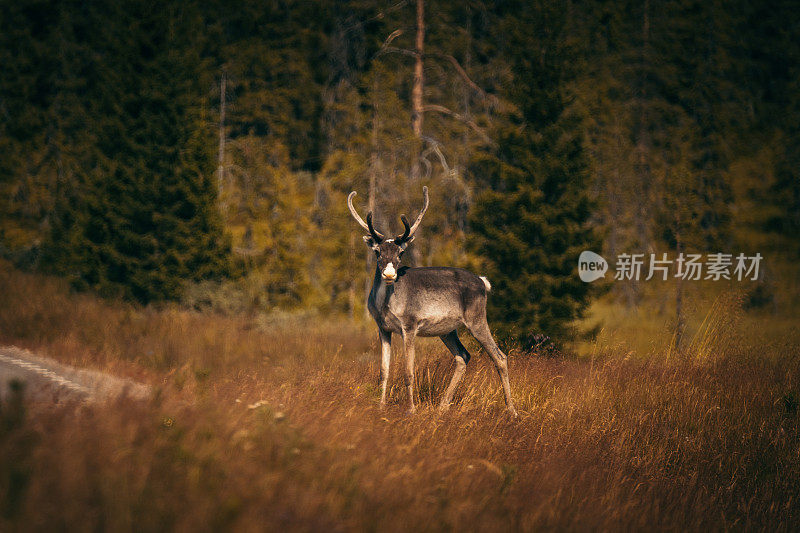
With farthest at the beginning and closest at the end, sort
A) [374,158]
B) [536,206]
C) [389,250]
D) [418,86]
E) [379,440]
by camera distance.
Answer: [374,158]
[418,86]
[536,206]
[389,250]
[379,440]

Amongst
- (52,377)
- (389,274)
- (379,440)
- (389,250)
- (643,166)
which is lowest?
(52,377)

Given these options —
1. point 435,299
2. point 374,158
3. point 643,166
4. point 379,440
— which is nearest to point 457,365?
point 435,299

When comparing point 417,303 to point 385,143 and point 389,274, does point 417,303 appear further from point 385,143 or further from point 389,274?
point 385,143

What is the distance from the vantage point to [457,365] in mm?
8758

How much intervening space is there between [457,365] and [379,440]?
299cm

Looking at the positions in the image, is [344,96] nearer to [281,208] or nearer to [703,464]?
[281,208]

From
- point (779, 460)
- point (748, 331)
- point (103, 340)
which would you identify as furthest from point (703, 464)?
point (103, 340)

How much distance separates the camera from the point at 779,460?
8461 millimetres

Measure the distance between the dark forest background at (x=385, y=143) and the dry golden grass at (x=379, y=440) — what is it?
11.3ft

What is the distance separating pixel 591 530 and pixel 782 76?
1330 inches

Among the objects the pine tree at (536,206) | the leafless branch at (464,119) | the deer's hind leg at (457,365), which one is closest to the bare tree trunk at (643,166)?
the leafless branch at (464,119)

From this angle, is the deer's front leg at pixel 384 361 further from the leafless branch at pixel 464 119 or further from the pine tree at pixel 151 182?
the pine tree at pixel 151 182

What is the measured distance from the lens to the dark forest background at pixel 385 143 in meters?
13.7

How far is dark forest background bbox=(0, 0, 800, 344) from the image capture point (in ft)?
44.8
